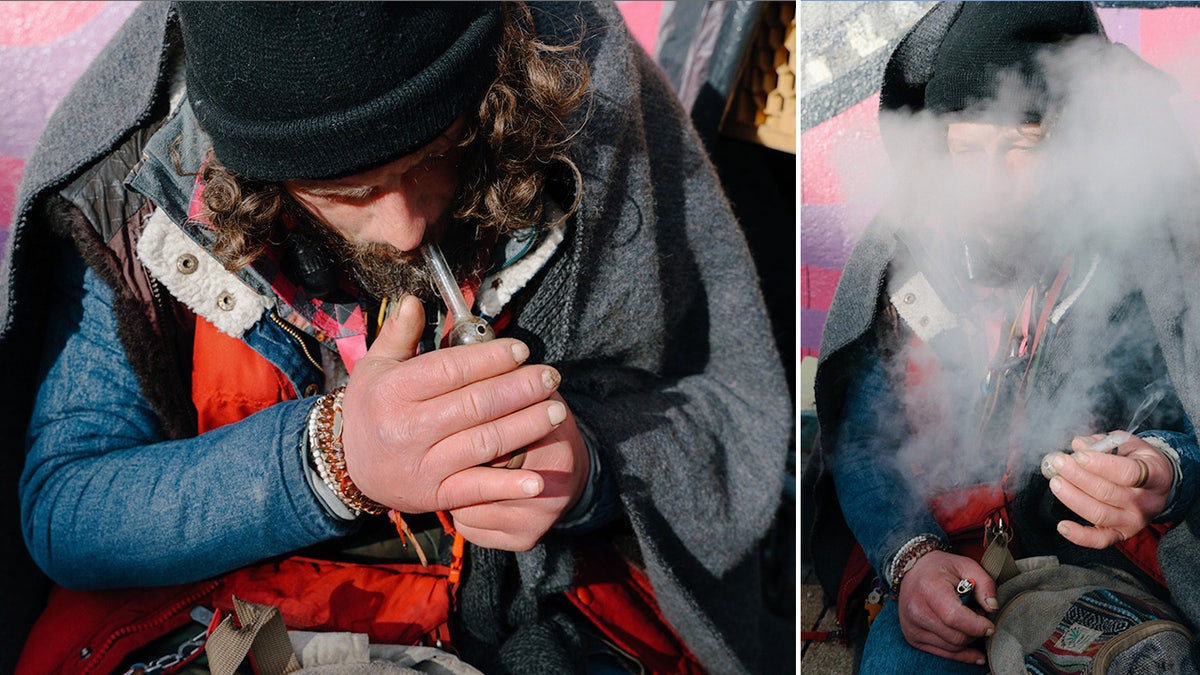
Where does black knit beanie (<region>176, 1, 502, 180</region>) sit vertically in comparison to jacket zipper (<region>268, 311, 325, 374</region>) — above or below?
above

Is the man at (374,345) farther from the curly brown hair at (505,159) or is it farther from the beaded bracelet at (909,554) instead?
the beaded bracelet at (909,554)

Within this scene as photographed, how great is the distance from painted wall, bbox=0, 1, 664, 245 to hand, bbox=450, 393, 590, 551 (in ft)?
2.30

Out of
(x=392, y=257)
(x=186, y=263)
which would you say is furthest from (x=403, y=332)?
(x=186, y=263)

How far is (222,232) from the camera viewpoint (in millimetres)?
915

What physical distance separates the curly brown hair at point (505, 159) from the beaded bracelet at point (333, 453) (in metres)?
0.17

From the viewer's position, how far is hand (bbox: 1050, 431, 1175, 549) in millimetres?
757

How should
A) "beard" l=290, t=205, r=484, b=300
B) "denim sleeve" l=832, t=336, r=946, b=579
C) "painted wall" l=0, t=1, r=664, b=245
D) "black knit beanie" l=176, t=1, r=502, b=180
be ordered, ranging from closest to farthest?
"black knit beanie" l=176, t=1, r=502, b=180 < "denim sleeve" l=832, t=336, r=946, b=579 < "beard" l=290, t=205, r=484, b=300 < "painted wall" l=0, t=1, r=664, b=245

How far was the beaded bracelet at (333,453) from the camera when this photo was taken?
92 cm

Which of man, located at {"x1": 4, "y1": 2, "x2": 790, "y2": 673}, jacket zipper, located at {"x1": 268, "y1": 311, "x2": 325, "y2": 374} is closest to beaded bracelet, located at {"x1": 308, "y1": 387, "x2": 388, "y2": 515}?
man, located at {"x1": 4, "y1": 2, "x2": 790, "y2": 673}

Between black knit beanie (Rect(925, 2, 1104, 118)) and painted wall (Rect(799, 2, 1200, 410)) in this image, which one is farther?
painted wall (Rect(799, 2, 1200, 410))

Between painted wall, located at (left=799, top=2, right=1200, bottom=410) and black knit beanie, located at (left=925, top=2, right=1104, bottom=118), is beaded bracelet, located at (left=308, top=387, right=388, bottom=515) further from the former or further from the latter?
black knit beanie, located at (left=925, top=2, right=1104, bottom=118)

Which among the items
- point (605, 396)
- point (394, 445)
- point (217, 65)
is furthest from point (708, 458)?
point (217, 65)

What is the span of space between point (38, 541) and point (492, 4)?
0.74m

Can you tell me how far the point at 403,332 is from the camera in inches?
32.7
